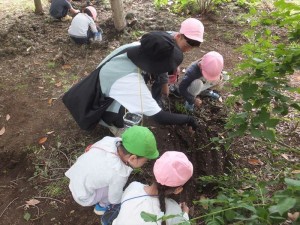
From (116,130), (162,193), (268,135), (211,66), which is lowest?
(116,130)

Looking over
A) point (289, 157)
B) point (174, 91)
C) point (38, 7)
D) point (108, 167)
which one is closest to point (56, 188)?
point (108, 167)

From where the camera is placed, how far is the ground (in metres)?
3.27

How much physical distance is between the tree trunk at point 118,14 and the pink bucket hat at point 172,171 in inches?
155

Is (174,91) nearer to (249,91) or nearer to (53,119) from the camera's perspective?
(53,119)

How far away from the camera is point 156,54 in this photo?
284cm

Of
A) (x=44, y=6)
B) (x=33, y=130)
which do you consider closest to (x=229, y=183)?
(x=33, y=130)

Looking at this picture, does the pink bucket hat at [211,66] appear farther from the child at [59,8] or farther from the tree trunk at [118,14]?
the child at [59,8]

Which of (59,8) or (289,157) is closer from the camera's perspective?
(289,157)

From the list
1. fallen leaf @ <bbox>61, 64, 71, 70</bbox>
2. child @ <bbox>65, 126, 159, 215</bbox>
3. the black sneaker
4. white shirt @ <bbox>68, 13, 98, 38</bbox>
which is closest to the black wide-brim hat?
child @ <bbox>65, 126, 159, 215</bbox>

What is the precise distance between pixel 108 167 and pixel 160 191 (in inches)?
20.1

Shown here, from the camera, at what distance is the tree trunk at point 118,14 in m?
5.46

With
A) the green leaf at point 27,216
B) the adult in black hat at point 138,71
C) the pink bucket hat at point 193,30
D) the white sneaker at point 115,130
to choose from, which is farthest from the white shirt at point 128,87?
the green leaf at point 27,216

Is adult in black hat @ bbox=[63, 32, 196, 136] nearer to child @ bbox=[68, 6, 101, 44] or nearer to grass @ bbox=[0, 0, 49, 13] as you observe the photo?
child @ bbox=[68, 6, 101, 44]

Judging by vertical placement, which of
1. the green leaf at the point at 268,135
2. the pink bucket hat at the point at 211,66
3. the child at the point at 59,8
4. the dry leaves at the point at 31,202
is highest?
the green leaf at the point at 268,135
